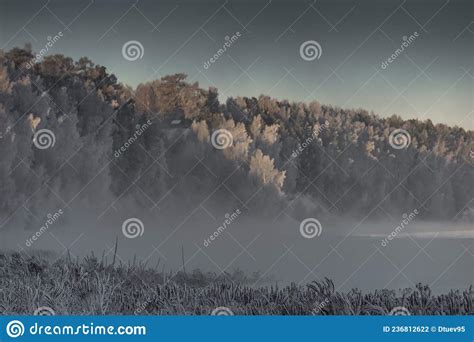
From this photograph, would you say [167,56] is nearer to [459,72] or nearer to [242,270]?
[242,270]

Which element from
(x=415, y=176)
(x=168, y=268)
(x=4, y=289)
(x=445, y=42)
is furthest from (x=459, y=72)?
(x=4, y=289)

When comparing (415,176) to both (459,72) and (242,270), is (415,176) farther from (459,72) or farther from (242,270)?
(242,270)

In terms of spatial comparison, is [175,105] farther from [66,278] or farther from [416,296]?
[416,296]

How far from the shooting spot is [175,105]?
9344mm

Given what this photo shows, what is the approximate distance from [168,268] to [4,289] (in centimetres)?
159

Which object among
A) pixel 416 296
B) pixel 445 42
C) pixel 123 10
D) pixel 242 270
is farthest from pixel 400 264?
pixel 123 10

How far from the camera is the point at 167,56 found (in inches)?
363

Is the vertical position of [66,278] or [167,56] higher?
[167,56]

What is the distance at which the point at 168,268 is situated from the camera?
9102 mm

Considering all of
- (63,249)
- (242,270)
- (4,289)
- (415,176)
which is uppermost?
(415,176)

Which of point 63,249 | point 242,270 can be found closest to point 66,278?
point 63,249

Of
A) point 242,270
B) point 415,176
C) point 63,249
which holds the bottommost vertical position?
point 63,249

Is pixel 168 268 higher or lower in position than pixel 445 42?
lower

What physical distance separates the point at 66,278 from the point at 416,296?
3375mm
